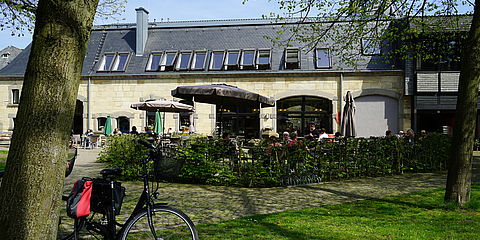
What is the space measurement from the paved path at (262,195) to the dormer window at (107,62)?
15.0 meters

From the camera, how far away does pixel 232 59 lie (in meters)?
22.8

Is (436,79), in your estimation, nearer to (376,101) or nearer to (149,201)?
(376,101)

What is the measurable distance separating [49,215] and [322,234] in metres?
3.10

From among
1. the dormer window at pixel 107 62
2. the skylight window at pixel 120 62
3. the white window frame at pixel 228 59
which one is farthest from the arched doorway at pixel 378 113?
the dormer window at pixel 107 62

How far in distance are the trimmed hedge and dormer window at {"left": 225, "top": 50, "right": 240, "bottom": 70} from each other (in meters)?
12.8

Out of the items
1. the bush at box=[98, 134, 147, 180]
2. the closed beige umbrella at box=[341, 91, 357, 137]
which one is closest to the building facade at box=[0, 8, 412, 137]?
the closed beige umbrella at box=[341, 91, 357, 137]

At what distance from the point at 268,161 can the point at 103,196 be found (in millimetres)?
5284

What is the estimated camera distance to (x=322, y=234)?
4.75 metres

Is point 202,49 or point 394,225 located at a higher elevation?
A: point 202,49

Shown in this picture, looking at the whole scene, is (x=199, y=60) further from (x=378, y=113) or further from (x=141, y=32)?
(x=378, y=113)

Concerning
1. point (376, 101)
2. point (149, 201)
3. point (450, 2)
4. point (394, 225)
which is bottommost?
point (394, 225)

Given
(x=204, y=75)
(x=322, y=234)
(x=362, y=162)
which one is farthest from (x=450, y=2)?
(x=204, y=75)

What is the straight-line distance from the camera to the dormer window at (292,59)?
21969mm

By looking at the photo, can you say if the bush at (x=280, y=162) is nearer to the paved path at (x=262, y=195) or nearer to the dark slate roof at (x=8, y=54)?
the paved path at (x=262, y=195)
